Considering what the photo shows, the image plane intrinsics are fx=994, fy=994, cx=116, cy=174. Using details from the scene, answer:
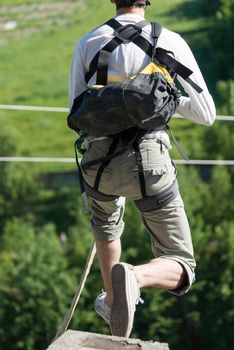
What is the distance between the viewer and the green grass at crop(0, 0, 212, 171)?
59.3 meters

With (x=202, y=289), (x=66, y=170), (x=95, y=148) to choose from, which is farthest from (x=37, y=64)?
(x=95, y=148)

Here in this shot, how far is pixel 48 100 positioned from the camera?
2414 inches

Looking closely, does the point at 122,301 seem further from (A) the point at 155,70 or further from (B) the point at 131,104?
(A) the point at 155,70

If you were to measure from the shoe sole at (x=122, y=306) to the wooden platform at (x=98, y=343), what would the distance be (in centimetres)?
27

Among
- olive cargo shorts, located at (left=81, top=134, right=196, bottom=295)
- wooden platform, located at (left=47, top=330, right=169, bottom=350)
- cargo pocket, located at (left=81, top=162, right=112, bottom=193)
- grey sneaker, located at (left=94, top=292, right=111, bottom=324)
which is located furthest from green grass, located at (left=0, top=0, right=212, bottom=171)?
wooden platform, located at (left=47, top=330, right=169, bottom=350)

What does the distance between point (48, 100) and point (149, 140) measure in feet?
187

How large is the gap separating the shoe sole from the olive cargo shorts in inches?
20.8

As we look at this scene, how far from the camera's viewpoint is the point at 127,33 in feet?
15.3

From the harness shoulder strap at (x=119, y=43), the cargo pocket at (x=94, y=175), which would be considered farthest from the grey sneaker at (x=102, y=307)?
the harness shoulder strap at (x=119, y=43)

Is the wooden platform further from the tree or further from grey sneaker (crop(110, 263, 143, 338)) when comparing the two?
the tree

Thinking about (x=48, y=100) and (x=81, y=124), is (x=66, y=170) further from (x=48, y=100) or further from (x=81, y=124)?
(x=81, y=124)

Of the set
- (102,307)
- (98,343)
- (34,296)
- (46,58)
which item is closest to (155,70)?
(98,343)

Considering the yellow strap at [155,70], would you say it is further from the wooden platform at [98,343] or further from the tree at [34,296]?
the tree at [34,296]

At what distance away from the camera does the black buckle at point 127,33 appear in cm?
465
